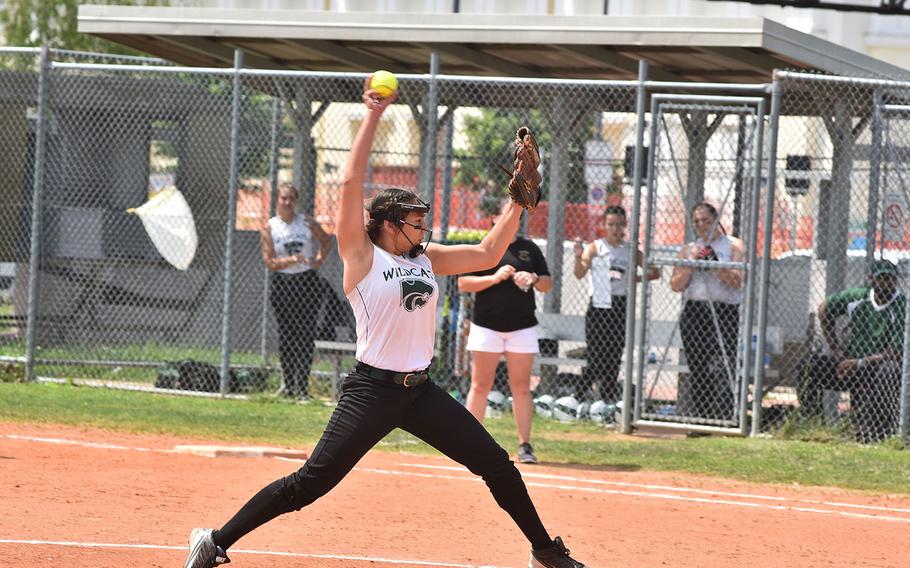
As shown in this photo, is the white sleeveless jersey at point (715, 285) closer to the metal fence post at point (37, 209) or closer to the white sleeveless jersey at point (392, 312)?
the metal fence post at point (37, 209)

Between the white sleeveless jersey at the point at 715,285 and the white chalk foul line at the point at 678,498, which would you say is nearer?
the white chalk foul line at the point at 678,498

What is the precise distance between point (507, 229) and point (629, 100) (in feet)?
31.2

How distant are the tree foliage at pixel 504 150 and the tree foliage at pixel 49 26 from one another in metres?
6.76

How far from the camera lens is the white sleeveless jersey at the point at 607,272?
43.5 ft

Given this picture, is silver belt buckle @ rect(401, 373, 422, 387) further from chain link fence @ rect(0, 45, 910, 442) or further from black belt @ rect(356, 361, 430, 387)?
chain link fence @ rect(0, 45, 910, 442)

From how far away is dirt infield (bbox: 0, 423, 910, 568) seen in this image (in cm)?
724

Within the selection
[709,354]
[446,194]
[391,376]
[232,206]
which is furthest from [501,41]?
[391,376]

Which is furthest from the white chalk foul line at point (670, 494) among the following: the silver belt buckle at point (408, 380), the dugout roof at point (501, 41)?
the dugout roof at point (501, 41)

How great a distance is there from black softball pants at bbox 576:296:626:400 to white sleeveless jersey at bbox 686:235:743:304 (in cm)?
104

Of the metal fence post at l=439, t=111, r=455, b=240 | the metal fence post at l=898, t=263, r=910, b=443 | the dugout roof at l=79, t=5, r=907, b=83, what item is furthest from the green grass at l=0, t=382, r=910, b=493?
the dugout roof at l=79, t=5, r=907, b=83

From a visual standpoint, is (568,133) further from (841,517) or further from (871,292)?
(841,517)

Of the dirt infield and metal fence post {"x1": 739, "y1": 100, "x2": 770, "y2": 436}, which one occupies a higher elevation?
metal fence post {"x1": 739, "y1": 100, "x2": 770, "y2": 436}

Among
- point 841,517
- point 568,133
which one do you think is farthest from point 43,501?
point 568,133

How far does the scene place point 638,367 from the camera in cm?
1234
